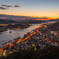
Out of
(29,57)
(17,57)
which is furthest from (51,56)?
(17,57)

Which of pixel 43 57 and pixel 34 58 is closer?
pixel 43 57

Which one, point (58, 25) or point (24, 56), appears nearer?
point (24, 56)

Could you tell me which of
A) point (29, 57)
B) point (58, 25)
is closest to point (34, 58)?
point (29, 57)

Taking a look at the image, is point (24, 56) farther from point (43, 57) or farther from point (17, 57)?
point (43, 57)

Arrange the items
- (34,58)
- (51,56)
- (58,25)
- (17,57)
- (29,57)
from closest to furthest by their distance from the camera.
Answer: (51,56), (34,58), (29,57), (17,57), (58,25)

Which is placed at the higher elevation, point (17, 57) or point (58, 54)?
point (58, 54)

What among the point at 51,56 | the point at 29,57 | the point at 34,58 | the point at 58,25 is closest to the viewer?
the point at 51,56

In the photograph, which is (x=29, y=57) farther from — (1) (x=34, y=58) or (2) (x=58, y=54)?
(2) (x=58, y=54)

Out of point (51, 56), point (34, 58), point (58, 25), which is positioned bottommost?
point (58, 25)

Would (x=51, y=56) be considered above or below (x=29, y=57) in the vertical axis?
above
